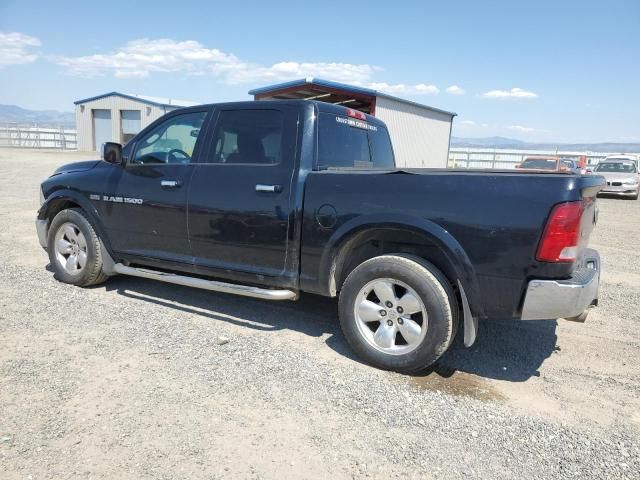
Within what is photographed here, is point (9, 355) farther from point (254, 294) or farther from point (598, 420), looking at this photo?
point (598, 420)

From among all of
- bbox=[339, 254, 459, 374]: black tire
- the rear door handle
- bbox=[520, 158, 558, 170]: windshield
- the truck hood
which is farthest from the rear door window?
bbox=[520, 158, 558, 170]: windshield

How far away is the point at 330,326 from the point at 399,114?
18.5m

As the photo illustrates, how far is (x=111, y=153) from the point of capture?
4.83 m

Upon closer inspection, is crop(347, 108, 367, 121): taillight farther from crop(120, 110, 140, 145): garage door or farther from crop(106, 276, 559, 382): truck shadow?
crop(120, 110, 140, 145): garage door

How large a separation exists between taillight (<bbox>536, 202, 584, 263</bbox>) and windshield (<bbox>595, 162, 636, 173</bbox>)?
65.4ft

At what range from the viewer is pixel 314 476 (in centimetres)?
246

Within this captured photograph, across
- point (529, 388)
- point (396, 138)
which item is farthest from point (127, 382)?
point (396, 138)

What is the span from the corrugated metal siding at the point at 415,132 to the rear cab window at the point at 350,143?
1474cm

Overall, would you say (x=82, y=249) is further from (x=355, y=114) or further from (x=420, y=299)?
(x=420, y=299)

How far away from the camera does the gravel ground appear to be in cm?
257

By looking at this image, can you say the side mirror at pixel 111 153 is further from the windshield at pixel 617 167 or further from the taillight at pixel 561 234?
the windshield at pixel 617 167

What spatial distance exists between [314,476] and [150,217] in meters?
3.06

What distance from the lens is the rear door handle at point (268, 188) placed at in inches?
154

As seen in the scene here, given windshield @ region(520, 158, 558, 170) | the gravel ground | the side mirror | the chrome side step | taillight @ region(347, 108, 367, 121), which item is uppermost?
taillight @ region(347, 108, 367, 121)
